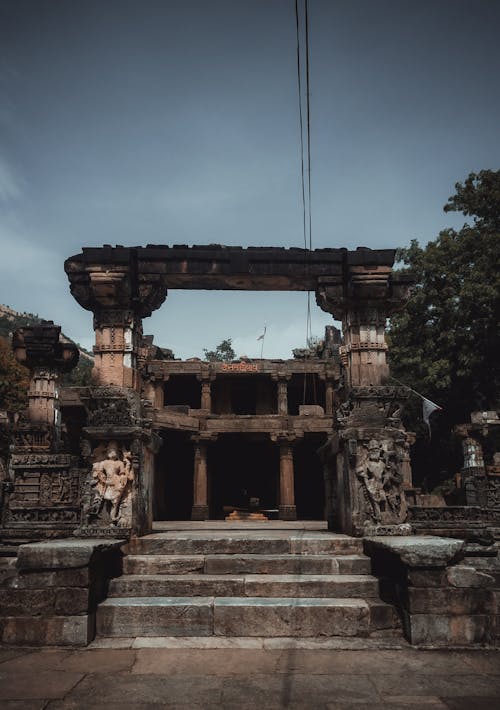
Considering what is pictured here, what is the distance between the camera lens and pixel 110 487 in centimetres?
625

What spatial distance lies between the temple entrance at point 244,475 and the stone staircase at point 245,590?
2030 cm

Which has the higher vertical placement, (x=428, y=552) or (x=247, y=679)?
(x=428, y=552)

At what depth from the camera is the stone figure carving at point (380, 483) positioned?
6.33 m

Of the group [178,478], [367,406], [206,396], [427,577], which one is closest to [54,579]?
[427,577]

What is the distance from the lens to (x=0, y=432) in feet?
40.2

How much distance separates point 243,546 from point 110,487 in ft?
5.44

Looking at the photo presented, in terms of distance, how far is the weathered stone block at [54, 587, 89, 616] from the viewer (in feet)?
14.8

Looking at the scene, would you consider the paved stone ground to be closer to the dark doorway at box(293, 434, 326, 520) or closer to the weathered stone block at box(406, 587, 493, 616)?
the weathered stone block at box(406, 587, 493, 616)

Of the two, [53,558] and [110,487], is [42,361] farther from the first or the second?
[53,558]

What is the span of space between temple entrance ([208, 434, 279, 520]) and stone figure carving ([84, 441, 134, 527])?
19937 mm

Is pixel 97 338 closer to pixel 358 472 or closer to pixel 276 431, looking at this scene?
pixel 358 472

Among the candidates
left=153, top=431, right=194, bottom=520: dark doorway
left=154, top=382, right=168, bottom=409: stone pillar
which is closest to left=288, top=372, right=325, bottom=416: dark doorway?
left=153, top=431, right=194, bottom=520: dark doorway

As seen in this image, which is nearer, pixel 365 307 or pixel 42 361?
pixel 365 307

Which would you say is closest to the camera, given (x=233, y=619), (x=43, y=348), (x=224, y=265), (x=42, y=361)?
(x=233, y=619)
